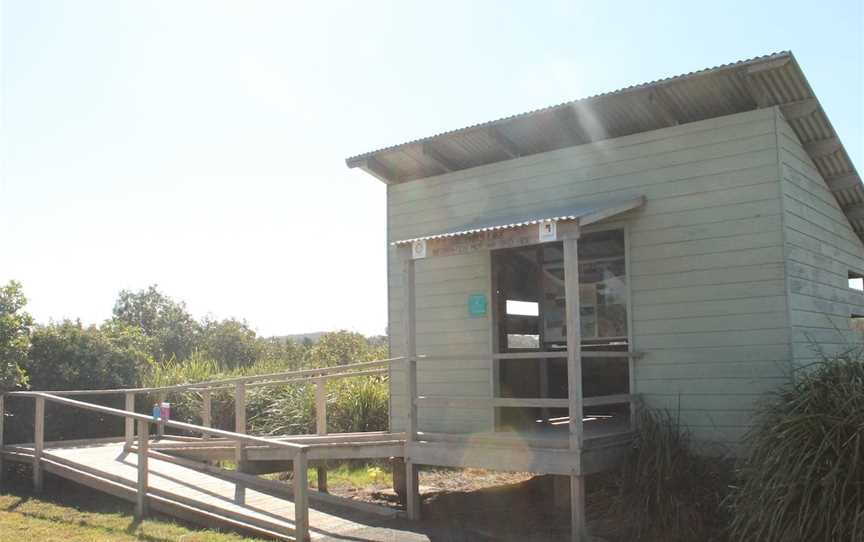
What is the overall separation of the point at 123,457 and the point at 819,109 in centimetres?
930

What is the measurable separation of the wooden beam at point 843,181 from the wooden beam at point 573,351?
4102 millimetres

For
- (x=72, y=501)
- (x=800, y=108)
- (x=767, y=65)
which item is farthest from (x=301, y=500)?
(x=800, y=108)

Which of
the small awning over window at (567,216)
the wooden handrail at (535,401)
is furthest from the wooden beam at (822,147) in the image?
the wooden handrail at (535,401)

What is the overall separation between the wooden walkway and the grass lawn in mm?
215

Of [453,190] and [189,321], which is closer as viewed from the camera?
[453,190]

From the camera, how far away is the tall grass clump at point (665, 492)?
6.97 m

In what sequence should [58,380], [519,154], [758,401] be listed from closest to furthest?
[758,401] < [519,154] < [58,380]

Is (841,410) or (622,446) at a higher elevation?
(841,410)

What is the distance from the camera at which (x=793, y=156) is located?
8211 mm

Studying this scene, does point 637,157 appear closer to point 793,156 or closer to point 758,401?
point 793,156

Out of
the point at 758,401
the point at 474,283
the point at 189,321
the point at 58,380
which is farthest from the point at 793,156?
the point at 189,321

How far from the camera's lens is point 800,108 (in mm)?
7992

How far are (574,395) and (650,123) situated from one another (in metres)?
3.36

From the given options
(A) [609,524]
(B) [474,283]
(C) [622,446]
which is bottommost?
(A) [609,524]
